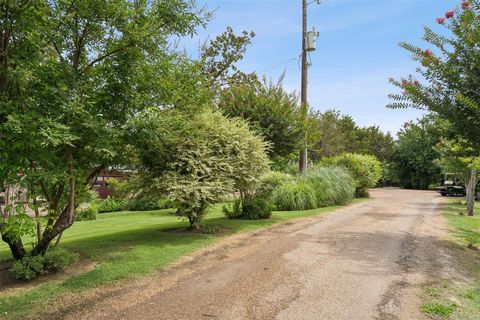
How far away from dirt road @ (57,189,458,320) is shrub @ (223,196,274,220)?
2.85 m

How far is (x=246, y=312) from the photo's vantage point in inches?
167

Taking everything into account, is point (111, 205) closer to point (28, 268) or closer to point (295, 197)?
point (295, 197)

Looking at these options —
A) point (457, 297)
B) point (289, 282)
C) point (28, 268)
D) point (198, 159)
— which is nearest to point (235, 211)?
point (198, 159)

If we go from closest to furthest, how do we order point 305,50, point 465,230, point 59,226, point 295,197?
point 59,226, point 465,230, point 295,197, point 305,50

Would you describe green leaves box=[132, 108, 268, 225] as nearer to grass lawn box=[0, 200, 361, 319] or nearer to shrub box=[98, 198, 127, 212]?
grass lawn box=[0, 200, 361, 319]

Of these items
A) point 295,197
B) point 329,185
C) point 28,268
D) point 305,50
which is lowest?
point 28,268

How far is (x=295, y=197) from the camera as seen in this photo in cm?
1485

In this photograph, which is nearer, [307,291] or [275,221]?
[307,291]

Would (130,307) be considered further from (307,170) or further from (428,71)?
(307,170)

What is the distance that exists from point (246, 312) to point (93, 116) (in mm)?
3517

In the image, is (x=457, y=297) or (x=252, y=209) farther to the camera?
(x=252, y=209)

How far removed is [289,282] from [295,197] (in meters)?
9.70

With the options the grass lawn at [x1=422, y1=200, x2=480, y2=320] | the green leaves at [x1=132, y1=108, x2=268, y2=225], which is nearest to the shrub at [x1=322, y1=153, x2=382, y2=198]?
the green leaves at [x1=132, y1=108, x2=268, y2=225]

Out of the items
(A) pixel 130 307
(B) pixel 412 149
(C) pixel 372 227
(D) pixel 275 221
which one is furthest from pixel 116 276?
(B) pixel 412 149
